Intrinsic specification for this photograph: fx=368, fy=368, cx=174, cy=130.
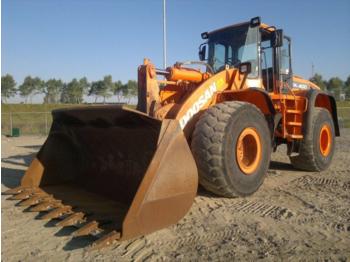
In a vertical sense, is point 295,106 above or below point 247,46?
below

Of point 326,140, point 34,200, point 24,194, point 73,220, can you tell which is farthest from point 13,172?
point 326,140

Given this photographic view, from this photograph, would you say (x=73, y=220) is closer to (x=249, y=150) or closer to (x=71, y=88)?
(x=249, y=150)

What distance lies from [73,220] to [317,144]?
16.9ft

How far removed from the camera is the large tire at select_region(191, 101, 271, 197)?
15.0ft

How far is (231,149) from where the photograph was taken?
4762 mm

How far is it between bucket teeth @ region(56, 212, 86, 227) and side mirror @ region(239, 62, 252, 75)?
3.48m

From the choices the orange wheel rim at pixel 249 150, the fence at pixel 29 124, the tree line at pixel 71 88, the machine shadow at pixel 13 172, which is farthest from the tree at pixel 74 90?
the orange wheel rim at pixel 249 150

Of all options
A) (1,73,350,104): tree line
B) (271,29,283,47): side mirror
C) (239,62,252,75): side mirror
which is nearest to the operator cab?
(271,29,283,47): side mirror

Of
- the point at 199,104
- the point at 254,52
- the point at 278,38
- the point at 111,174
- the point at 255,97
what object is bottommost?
the point at 111,174

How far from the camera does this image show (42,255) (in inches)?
130

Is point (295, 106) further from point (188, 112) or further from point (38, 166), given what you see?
point (38, 166)

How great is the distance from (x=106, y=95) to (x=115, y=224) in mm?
65023

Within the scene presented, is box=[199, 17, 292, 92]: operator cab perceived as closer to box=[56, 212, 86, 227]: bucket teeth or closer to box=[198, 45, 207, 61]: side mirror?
box=[198, 45, 207, 61]: side mirror

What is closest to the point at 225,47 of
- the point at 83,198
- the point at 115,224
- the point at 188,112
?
the point at 188,112
